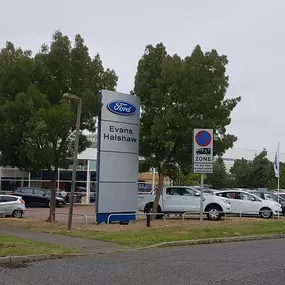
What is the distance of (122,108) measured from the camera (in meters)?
20.3

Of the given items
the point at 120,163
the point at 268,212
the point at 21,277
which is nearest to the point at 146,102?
the point at 120,163

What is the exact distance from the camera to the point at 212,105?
830 inches

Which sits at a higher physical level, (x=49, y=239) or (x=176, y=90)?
(x=176, y=90)

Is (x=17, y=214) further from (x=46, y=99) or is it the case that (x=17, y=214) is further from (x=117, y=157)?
(x=117, y=157)

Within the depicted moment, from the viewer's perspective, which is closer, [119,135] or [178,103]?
[119,135]

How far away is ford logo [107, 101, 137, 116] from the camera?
19.9 m

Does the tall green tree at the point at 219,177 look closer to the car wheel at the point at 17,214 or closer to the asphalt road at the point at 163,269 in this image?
the car wheel at the point at 17,214

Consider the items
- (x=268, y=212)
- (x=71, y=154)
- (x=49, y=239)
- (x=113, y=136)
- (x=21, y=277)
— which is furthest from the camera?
(x=268, y=212)

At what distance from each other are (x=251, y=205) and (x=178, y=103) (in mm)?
7406

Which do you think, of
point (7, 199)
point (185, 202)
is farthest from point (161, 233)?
point (7, 199)

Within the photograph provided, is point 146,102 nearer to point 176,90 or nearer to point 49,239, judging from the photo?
point 176,90

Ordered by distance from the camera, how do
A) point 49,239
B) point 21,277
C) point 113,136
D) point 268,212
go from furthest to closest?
point 268,212 → point 113,136 → point 49,239 → point 21,277

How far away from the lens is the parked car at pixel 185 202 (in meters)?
23.6

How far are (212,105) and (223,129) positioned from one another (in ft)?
5.09
